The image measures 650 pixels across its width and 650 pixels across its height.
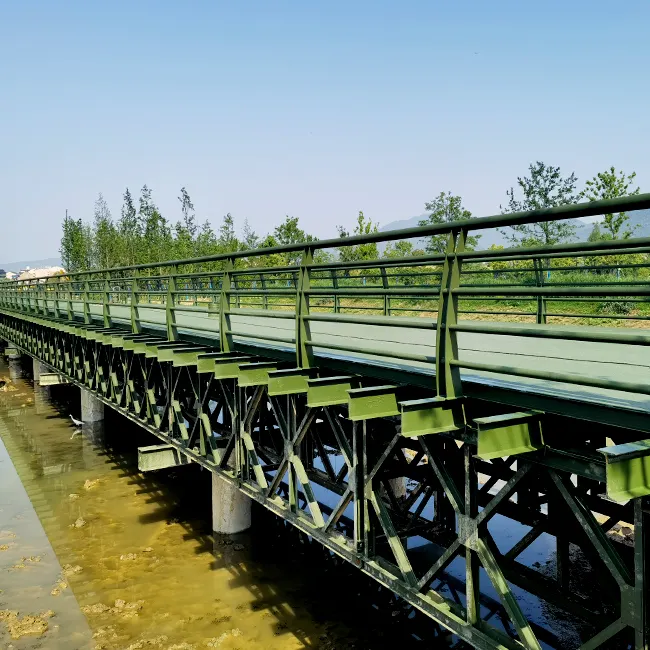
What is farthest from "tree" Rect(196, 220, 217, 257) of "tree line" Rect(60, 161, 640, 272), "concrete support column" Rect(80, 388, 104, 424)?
"concrete support column" Rect(80, 388, 104, 424)

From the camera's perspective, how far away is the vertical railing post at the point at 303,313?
21.6 ft

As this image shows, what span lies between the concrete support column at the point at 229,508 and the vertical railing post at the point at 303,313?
17.3ft

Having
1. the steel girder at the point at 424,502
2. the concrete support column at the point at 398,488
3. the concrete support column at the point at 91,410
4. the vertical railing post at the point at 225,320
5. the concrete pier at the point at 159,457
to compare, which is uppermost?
the vertical railing post at the point at 225,320

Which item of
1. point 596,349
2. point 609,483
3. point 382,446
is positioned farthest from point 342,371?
point 609,483

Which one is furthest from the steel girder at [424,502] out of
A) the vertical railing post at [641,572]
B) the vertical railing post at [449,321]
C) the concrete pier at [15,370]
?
the concrete pier at [15,370]

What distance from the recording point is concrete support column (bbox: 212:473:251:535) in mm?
11359

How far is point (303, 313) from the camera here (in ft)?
21.9

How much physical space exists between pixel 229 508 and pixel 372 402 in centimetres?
692

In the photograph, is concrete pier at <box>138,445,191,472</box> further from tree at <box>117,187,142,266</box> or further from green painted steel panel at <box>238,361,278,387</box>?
tree at <box>117,187,142,266</box>

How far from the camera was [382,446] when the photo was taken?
6715 mm

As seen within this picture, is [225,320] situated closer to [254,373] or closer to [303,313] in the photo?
[254,373]

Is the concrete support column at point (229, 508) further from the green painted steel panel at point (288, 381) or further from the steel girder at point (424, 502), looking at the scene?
the green painted steel panel at point (288, 381)

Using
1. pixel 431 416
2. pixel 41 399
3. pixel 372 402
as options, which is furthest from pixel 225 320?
pixel 41 399

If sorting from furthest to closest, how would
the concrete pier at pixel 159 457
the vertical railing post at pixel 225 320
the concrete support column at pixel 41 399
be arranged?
the concrete support column at pixel 41 399, the concrete pier at pixel 159 457, the vertical railing post at pixel 225 320
